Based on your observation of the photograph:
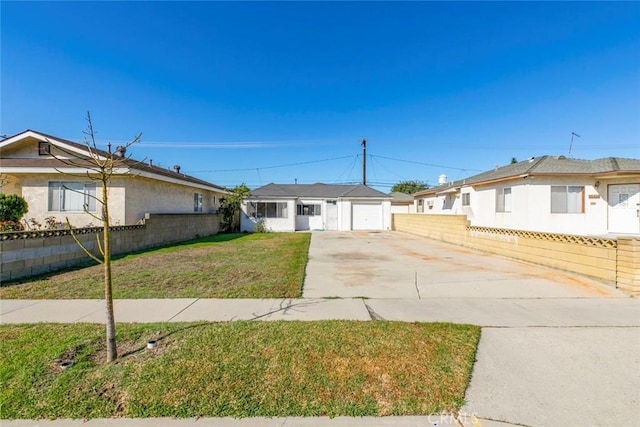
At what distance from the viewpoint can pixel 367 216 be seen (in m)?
24.4

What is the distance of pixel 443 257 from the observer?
10.7m

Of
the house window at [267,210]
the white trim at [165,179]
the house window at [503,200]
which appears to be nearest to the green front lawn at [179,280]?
the white trim at [165,179]

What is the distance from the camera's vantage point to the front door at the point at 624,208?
1229cm

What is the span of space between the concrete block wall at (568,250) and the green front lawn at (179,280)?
6.89m

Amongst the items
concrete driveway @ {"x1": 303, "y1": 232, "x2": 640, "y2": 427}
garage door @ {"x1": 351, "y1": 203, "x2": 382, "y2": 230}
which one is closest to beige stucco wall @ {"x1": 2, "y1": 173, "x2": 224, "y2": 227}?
concrete driveway @ {"x1": 303, "y1": 232, "x2": 640, "y2": 427}

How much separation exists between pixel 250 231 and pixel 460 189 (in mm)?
15257

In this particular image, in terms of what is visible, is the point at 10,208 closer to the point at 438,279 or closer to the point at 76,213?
the point at 76,213

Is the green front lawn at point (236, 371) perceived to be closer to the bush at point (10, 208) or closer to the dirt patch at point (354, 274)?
the dirt patch at point (354, 274)

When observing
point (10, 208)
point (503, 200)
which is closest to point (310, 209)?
point (503, 200)

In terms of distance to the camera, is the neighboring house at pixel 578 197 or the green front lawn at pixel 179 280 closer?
the green front lawn at pixel 179 280

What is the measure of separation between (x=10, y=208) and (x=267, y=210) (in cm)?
1462

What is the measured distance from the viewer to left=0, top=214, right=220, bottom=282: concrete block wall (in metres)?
6.72

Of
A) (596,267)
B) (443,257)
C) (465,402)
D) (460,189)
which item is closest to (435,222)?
(460,189)

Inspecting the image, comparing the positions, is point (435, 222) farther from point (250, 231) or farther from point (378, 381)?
point (378, 381)
